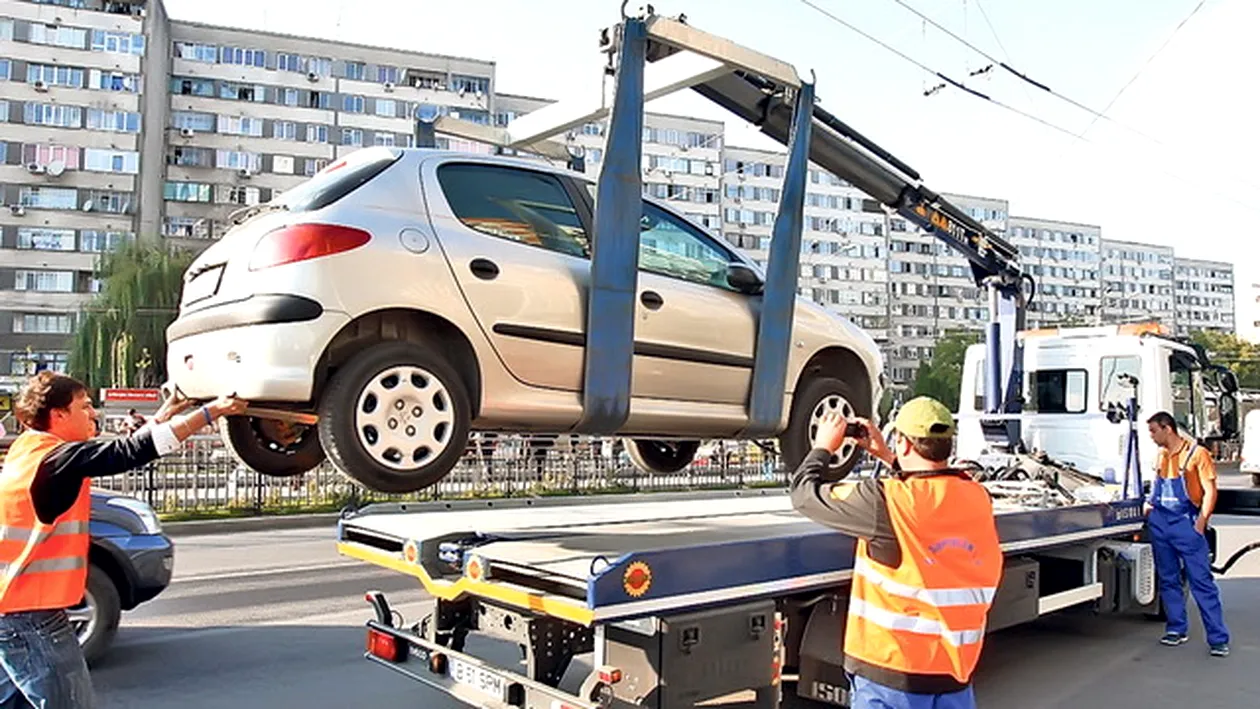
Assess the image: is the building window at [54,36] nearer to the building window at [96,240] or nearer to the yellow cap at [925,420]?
the building window at [96,240]

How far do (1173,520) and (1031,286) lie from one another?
10.7 feet

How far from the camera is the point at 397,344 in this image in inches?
155

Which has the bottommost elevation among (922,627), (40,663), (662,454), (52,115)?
(40,663)

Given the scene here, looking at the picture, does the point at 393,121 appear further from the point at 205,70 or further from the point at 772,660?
the point at 772,660

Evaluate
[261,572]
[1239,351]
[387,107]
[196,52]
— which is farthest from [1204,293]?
[261,572]

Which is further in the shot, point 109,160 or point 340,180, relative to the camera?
point 109,160

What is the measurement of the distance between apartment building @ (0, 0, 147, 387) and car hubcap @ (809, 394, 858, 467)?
49.8m

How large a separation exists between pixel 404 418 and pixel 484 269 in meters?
0.72

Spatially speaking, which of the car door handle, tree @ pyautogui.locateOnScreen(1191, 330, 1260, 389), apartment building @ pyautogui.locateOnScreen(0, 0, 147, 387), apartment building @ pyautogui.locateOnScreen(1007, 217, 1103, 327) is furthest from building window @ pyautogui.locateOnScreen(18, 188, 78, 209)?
apartment building @ pyautogui.locateOnScreen(1007, 217, 1103, 327)

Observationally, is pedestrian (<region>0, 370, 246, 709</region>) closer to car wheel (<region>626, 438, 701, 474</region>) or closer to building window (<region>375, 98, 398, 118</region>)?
car wheel (<region>626, 438, 701, 474</region>)

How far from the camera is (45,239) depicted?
4878 centimetres

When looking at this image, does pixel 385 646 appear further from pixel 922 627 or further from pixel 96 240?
pixel 96 240

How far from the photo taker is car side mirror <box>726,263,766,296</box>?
201 inches

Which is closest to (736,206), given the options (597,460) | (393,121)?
(393,121)
